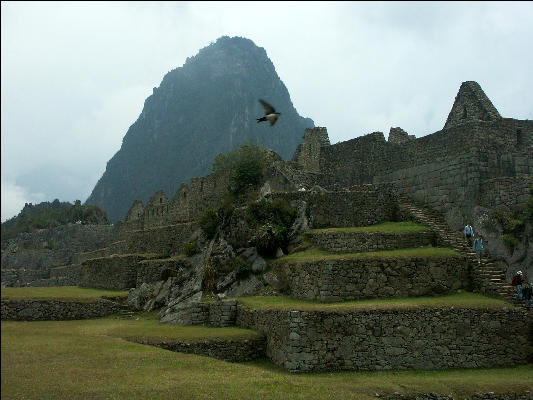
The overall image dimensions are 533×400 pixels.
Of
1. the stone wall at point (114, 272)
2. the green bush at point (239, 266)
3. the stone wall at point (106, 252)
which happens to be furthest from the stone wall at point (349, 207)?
the stone wall at point (106, 252)

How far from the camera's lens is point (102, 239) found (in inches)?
2133

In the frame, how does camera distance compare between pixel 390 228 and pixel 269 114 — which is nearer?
pixel 269 114

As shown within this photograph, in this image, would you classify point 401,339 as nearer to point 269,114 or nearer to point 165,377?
point 165,377

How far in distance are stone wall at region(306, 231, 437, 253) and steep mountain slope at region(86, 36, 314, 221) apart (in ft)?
309

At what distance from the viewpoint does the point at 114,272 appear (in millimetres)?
29328

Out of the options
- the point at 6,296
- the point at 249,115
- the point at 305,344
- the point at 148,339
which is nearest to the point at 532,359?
the point at 305,344

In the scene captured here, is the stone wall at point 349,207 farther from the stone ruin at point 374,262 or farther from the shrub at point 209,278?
the shrub at point 209,278

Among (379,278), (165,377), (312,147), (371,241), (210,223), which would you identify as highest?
(312,147)

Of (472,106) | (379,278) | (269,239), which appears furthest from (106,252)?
(472,106)

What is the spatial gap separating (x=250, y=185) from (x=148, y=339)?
12805 millimetres

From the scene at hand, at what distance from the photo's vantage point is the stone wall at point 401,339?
15656 millimetres

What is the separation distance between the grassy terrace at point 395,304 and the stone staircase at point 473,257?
0.44 m

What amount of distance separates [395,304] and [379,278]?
1556 millimetres

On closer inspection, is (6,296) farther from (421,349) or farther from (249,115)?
(249,115)
